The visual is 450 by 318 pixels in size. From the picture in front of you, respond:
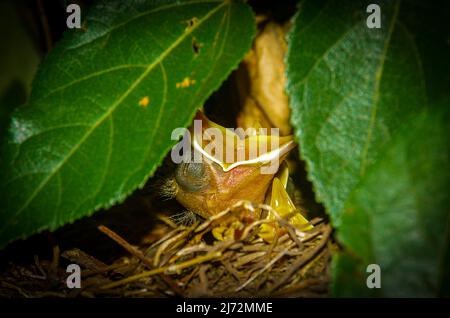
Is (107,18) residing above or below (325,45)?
above

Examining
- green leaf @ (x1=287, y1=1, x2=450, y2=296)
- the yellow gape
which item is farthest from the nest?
green leaf @ (x1=287, y1=1, x2=450, y2=296)

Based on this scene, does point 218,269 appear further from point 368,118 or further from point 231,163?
point 368,118

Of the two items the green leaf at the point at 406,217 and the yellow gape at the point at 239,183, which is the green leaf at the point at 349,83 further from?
the yellow gape at the point at 239,183

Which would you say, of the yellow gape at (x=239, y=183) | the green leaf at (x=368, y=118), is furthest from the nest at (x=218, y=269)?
the green leaf at (x=368, y=118)

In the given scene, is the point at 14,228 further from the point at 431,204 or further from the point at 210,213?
the point at 431,204

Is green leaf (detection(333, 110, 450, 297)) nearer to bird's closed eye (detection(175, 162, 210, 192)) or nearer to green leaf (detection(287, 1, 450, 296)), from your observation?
green leaf (detection(287, 1, 450, 296))

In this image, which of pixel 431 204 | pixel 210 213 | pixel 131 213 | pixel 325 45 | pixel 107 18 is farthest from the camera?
pixel 131 213

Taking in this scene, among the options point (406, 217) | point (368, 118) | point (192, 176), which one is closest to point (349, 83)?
point (368, 118)
